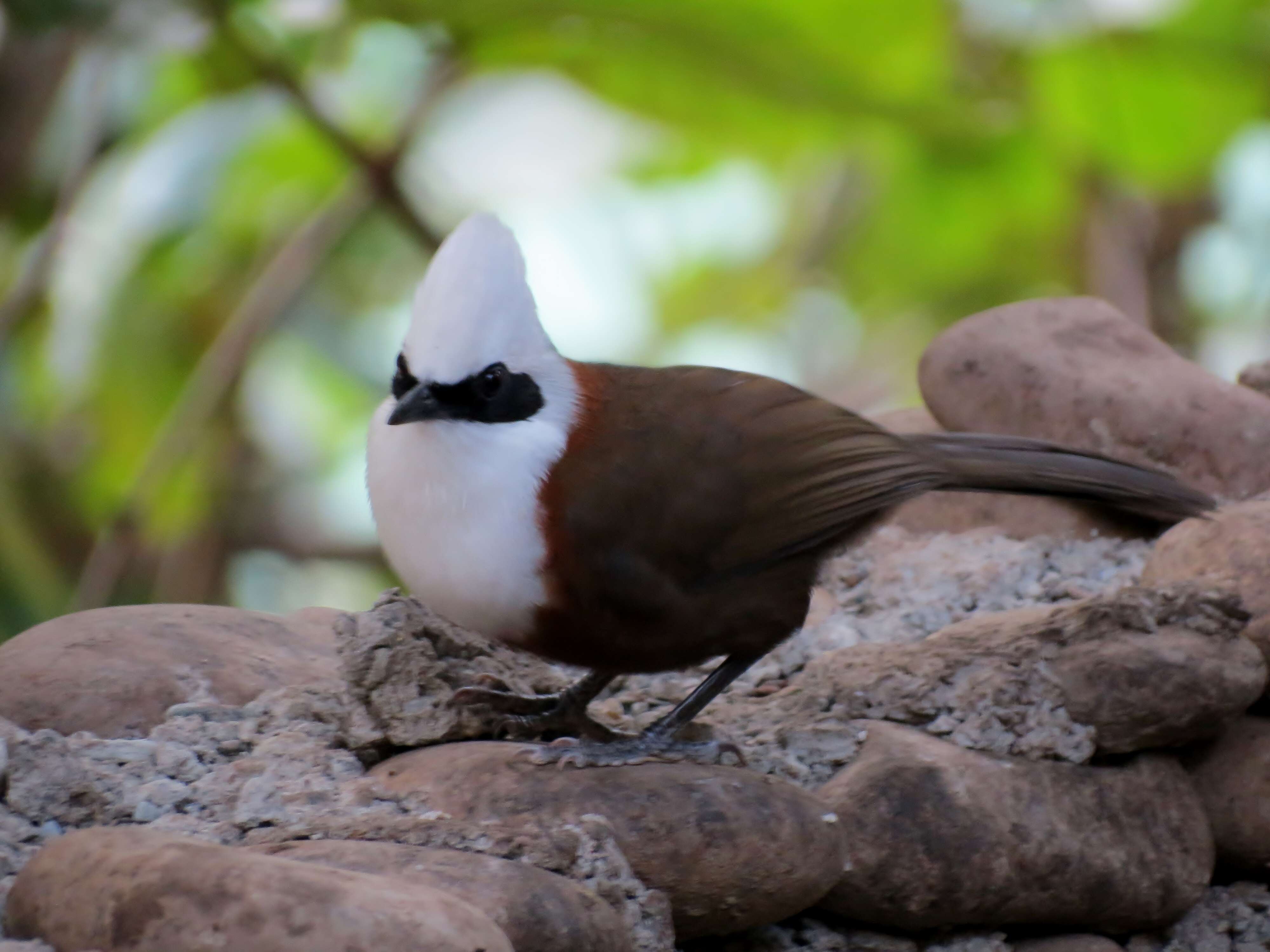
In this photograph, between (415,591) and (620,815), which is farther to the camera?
(415,591)

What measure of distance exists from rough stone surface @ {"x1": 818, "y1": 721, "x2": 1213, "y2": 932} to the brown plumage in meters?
0.34

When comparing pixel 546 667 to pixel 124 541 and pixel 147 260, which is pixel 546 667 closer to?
pixel 124 541

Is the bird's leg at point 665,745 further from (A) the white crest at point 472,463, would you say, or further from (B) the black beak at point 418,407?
(B) the black beak at point 418,407

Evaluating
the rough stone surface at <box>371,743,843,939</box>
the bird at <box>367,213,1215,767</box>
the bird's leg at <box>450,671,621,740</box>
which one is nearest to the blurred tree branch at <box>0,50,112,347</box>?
the bird at <box>367,213,1215,767</box>

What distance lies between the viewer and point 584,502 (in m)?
2.54

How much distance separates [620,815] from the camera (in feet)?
7.16

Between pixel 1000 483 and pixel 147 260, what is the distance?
288 centimetres

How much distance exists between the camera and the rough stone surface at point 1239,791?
8.78 feet

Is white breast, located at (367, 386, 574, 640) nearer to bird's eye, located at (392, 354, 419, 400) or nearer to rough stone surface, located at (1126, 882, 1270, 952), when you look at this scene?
bird's eye, located at (392, 354, 419, 400)

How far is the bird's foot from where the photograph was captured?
7.70ft

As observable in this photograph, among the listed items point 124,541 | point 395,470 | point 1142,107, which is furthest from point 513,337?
point 1142,107

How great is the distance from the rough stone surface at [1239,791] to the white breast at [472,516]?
46.8 inches

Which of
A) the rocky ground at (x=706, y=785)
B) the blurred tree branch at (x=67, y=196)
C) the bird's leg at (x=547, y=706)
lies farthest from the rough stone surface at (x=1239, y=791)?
the blurred tree branch at (x=67, y=196)

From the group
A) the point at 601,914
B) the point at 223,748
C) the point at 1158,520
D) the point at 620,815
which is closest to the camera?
the point at 601,914
